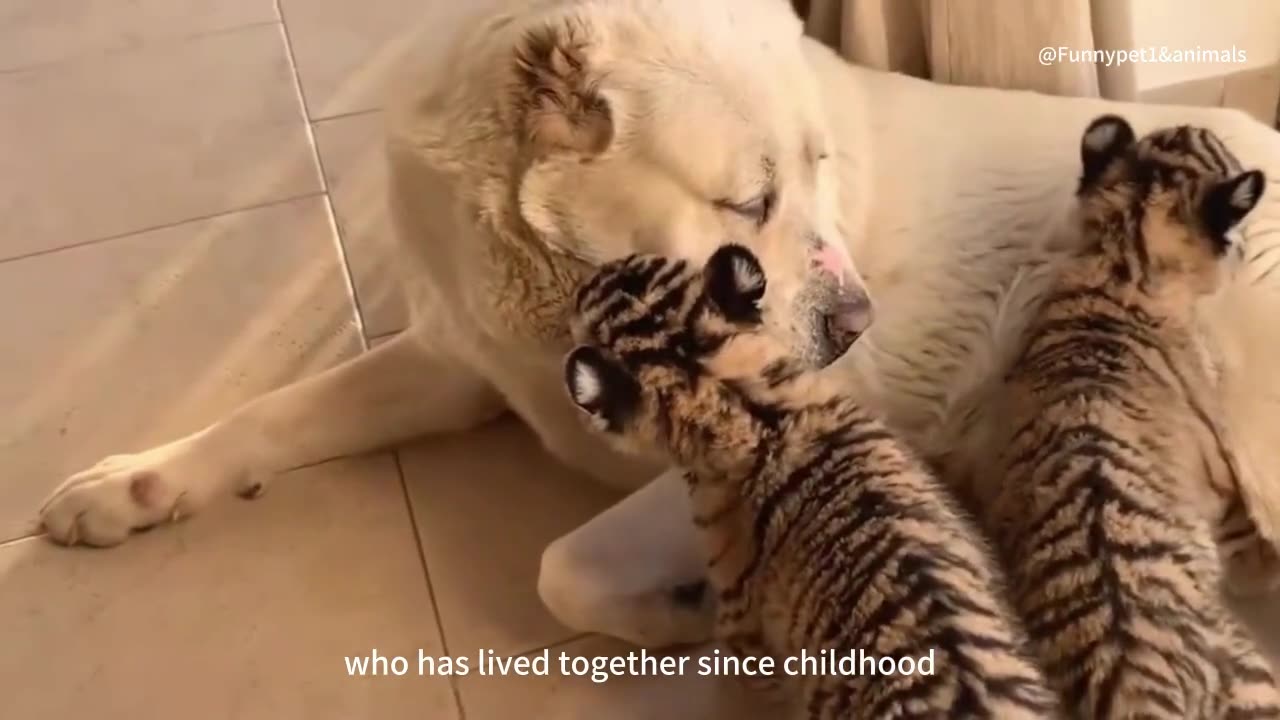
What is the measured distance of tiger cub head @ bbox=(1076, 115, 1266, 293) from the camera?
69.4 inches

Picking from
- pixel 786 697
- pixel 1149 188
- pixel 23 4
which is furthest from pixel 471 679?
pixel 23 4

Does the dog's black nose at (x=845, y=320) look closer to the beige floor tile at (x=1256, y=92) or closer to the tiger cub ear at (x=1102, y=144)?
the tiger cub ear at (x=1102, y=144)

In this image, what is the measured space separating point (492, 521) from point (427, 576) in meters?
0.15

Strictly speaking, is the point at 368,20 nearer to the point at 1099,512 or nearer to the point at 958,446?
the point at 958,446

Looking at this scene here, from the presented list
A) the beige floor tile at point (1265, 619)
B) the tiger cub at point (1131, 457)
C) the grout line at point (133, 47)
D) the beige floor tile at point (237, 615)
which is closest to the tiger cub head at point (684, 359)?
the tiger cub at point (1131, 457)

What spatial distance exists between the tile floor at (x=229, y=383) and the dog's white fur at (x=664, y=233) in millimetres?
97

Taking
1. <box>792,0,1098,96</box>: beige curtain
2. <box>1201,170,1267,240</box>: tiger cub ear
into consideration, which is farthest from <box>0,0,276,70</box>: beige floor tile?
<box>1201,170,1267,240</box>: tiger cub ear

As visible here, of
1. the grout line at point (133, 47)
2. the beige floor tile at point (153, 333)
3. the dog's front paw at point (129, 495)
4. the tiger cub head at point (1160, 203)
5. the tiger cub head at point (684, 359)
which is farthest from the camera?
the grout line at point (133, 47)

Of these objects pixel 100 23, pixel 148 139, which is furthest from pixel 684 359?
pixel 100 23

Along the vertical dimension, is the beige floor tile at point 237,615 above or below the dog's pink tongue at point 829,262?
below

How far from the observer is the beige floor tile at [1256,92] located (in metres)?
2.57

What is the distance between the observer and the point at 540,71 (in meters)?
1.62

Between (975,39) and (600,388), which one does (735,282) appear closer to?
(600,388)

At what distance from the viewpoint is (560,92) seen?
1630 mm
